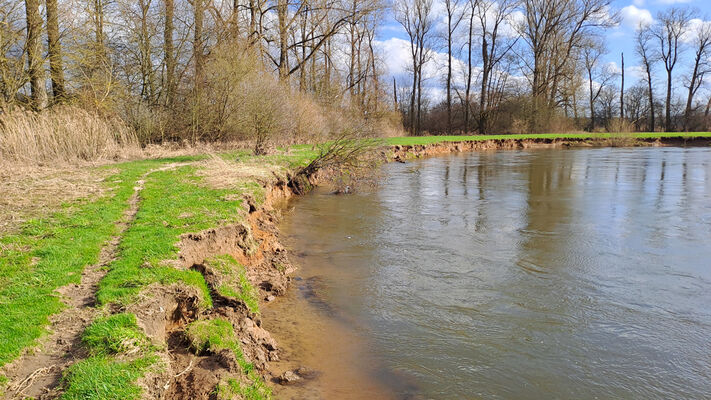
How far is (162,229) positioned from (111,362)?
331 centimetres

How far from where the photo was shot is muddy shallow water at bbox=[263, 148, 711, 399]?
15.0 ft

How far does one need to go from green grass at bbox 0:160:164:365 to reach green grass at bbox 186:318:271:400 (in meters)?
1.20

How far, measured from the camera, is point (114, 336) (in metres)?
3.70

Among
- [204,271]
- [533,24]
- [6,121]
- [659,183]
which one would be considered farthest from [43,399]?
[533,24]

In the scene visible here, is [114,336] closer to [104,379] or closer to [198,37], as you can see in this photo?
[104,379]

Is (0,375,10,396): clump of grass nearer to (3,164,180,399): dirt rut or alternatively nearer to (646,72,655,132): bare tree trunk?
(3,164,180,399): dirt rut

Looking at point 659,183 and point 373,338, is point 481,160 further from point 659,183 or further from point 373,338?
point 373,338

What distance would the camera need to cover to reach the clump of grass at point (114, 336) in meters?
3.59

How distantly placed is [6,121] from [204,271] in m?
9.75

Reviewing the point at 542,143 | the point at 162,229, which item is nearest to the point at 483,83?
the point at 542,143

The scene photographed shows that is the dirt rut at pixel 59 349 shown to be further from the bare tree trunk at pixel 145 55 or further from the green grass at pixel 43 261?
the bare tree trunk at pixel 145 55

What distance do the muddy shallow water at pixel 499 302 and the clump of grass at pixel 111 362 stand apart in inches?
51.4

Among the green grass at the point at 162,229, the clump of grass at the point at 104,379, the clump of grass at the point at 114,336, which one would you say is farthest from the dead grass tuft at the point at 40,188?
the clump of grass at the point at 104,379

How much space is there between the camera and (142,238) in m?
6.09
